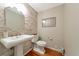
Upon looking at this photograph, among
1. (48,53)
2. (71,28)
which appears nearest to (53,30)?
(71,28)

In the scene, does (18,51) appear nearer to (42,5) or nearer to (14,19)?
(14,19)

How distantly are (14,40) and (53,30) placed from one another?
2.49 feet

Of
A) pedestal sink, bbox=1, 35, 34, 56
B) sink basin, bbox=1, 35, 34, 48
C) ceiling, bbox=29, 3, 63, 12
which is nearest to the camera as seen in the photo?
sink basin, bbox=1, 35, 34, 48

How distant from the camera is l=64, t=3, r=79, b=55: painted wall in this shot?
4.70ft

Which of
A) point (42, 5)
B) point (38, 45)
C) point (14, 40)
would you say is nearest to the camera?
point (14, 40)

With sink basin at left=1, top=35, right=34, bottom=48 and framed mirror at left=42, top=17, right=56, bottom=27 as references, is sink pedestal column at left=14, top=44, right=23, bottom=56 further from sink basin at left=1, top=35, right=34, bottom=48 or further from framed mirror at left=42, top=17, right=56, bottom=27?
framed mirror at left=42, top=17, right=56, bottom=27

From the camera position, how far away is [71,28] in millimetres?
1544

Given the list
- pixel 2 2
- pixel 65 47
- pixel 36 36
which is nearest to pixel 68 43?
pixel 65 47

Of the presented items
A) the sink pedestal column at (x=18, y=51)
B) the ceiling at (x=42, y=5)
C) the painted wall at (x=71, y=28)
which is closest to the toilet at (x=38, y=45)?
the sink pedestal column at (x=18, y=51)

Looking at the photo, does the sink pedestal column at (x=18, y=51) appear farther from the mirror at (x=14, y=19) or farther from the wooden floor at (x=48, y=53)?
the mirror at (x=14, y=19)

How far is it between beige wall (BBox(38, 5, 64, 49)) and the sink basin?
10.5 inches

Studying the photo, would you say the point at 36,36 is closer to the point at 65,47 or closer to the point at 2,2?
the point at 65,47

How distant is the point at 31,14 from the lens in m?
1.57

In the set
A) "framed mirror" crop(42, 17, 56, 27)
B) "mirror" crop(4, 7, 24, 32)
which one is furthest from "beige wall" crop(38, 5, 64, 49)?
"mirror" crop(4, 7, 24, 32)
